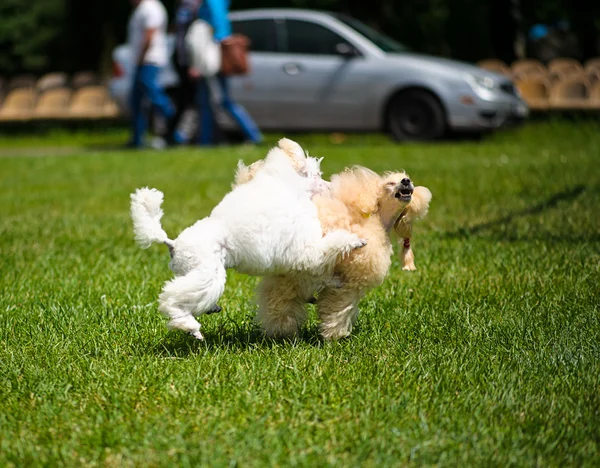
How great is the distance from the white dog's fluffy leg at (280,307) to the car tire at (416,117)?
984 centimetres

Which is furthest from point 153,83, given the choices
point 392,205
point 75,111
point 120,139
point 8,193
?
point 392,205

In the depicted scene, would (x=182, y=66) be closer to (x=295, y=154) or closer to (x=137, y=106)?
(x=137, y=106)

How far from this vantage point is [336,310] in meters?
3.97

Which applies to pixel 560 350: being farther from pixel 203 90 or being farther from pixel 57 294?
pixel 203 90

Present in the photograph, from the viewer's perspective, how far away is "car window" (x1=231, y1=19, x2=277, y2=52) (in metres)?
14.6

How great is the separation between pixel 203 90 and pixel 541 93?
7563 millimetres

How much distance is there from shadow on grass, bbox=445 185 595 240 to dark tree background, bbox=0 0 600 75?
13338 millimetres

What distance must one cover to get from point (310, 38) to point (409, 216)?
10.7 metres

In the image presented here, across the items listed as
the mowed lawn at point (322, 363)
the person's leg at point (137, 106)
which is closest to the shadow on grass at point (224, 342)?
the mowed lawn at point (322, 363)

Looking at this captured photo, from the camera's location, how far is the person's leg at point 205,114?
42.2 feet

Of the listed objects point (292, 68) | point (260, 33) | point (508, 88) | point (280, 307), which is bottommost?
point (280, 307)

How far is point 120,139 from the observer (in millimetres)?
17766

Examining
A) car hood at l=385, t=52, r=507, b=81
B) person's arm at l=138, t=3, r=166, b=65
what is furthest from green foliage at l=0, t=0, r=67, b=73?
car hood at l=385, t=52, r=507, b=81

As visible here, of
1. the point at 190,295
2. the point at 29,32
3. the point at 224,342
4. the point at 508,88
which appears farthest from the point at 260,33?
the point at 29,32
